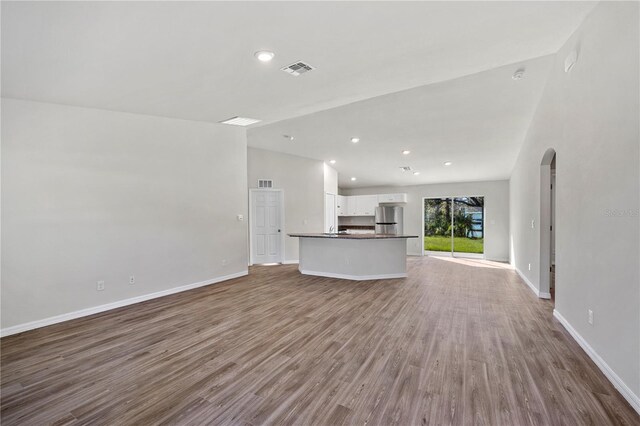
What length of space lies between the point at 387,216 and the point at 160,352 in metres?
8.17

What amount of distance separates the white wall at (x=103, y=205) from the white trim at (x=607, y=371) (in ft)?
16.8

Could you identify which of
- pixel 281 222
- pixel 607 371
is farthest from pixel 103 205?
pixel 607 371

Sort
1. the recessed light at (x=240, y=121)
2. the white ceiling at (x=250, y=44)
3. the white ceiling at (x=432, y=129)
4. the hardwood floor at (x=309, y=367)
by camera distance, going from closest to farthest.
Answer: the hardwood floor at (x=309, y=367) < the white ceiling at (x=250, y=44) < the white ceiling at (x=432, y=129) < the recessed light at (x=240, y=121)

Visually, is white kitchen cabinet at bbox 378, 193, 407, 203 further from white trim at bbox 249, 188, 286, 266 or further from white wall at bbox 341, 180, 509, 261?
white trim at bbox 249, 188, 286, 266

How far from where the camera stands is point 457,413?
179 centimetres

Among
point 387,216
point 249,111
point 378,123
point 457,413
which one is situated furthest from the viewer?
point 387,216

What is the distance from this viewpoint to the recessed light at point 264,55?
266cm

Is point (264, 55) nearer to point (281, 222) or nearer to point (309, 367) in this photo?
point (309, 367)

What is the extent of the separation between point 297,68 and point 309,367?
2905mm

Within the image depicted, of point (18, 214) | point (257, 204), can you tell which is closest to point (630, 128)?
point (18, 214)

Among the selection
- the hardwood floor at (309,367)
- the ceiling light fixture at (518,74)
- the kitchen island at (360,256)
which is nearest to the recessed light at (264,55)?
the hardwood floor at (309,367)

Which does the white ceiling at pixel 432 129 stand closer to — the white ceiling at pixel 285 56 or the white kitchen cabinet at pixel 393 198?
the white ceiling at pixel 285 56

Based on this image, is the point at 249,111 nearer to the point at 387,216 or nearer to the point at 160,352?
the point at 160,352

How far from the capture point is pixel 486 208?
9273mm
